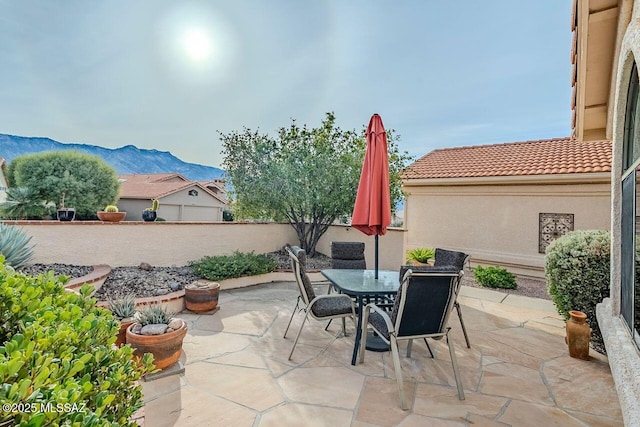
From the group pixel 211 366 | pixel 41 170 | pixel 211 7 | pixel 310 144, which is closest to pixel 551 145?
pixel 310 144

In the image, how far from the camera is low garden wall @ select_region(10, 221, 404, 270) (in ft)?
20.2

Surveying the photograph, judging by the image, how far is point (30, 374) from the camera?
1010mm

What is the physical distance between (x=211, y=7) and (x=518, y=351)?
8.66 metres

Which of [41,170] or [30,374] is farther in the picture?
[41,170]

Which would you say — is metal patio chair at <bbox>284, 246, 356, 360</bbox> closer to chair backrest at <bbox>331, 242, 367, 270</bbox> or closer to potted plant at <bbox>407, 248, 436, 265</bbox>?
chair backrest at <bbox>331, 242, 367, 270</bbox>

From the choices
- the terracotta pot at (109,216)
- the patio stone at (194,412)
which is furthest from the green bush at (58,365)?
the terracotta pot at (109,216)

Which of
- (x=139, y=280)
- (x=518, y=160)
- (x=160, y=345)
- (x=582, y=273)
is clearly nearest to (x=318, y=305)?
(x=160, y=345)

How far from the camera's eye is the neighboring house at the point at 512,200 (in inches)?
354

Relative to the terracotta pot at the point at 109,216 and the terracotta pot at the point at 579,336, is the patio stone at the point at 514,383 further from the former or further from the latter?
the terracotta pot at the point at 109,216

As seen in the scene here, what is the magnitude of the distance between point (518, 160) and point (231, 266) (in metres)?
10.9

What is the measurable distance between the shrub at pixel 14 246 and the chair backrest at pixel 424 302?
20.8 feet

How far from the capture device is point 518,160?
11109 millimetres

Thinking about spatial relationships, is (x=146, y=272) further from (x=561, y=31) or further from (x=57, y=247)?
(x=561, y=31)

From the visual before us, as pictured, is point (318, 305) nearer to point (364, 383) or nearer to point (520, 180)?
point (364, 383)
